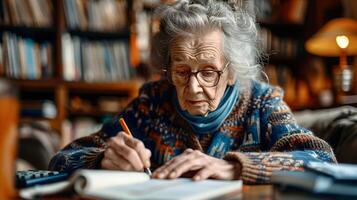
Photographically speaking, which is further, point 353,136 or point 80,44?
point 80,44

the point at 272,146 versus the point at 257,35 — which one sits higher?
the point at 257,35

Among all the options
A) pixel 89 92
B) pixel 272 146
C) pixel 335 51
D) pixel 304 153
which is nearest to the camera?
pixel 304 153

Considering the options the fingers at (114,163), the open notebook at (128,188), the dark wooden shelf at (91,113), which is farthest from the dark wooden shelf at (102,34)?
the open notebook at (128,188)

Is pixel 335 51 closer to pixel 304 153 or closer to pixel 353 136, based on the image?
pixel 353 136

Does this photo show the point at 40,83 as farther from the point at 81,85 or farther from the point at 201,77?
the point at 201,77

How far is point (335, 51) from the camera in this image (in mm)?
3473

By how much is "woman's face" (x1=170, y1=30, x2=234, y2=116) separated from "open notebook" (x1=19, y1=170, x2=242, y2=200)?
60cm

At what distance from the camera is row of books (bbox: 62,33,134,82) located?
3.50m

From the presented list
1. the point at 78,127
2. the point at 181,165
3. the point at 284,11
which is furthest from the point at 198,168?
the point at 284,11

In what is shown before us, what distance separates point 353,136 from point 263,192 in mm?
821

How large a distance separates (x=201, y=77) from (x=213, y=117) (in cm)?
14

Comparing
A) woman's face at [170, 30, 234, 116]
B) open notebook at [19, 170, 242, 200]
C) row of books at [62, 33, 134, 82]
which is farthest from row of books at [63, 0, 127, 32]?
open notebook at [19, 170, 242, 200]

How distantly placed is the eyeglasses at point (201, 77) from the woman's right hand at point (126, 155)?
0.42 m

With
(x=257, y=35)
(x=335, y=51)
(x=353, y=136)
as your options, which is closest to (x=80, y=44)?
(x=335, y=51)
